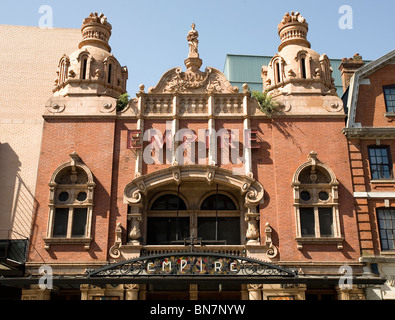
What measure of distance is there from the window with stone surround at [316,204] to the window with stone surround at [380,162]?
2.44m

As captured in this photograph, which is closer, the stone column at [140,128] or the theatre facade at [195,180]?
the theatre facade at [195,180]

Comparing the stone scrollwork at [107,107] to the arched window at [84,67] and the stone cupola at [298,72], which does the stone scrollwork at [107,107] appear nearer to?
the arched window at [84,67]

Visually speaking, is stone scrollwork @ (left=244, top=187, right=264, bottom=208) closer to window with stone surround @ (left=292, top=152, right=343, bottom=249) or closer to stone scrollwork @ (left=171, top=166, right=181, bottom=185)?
window with stone surround @ (left=292, top=152, right=343, bottom=249)

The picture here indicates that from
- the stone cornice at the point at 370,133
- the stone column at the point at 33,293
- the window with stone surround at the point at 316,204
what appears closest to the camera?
the stone column at the point at 33,293

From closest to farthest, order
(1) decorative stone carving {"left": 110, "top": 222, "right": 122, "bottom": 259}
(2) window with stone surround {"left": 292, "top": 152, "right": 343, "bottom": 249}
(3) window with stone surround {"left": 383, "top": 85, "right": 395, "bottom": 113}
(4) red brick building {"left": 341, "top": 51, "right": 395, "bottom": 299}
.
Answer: (4) red brick building {"left": 341, "top": 51, "right": 395, "bottom": 299}
(1) decorative stone carving {"left": 110, "top": 222, "right": 122, "bottom": 259}
(2) window with stone surround {"left": 292, "top": 152, "right": 343, "bottom": 249}
(3) window with stone surround {"left": 383, "top": 85, "right": 395, "bottom": 113}

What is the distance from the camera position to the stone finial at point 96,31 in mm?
27953

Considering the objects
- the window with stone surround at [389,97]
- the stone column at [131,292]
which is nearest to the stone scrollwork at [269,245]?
the stone column at [131,292]

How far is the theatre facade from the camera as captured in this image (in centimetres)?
2300

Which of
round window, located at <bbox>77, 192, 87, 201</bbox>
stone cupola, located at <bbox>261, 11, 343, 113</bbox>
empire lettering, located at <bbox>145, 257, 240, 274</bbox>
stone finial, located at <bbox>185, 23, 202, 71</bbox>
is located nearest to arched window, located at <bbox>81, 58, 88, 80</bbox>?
stone finial, located at <bbox>185, 23, 202, 71</bbox>

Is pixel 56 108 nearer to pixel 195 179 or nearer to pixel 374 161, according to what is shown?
pixel 195 179

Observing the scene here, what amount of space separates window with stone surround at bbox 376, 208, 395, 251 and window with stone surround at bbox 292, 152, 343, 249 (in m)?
2.25

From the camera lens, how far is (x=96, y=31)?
92.4 ft

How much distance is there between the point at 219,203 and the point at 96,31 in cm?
1284

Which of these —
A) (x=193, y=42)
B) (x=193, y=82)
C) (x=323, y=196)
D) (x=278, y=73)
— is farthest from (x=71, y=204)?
(x=278, y=73)
